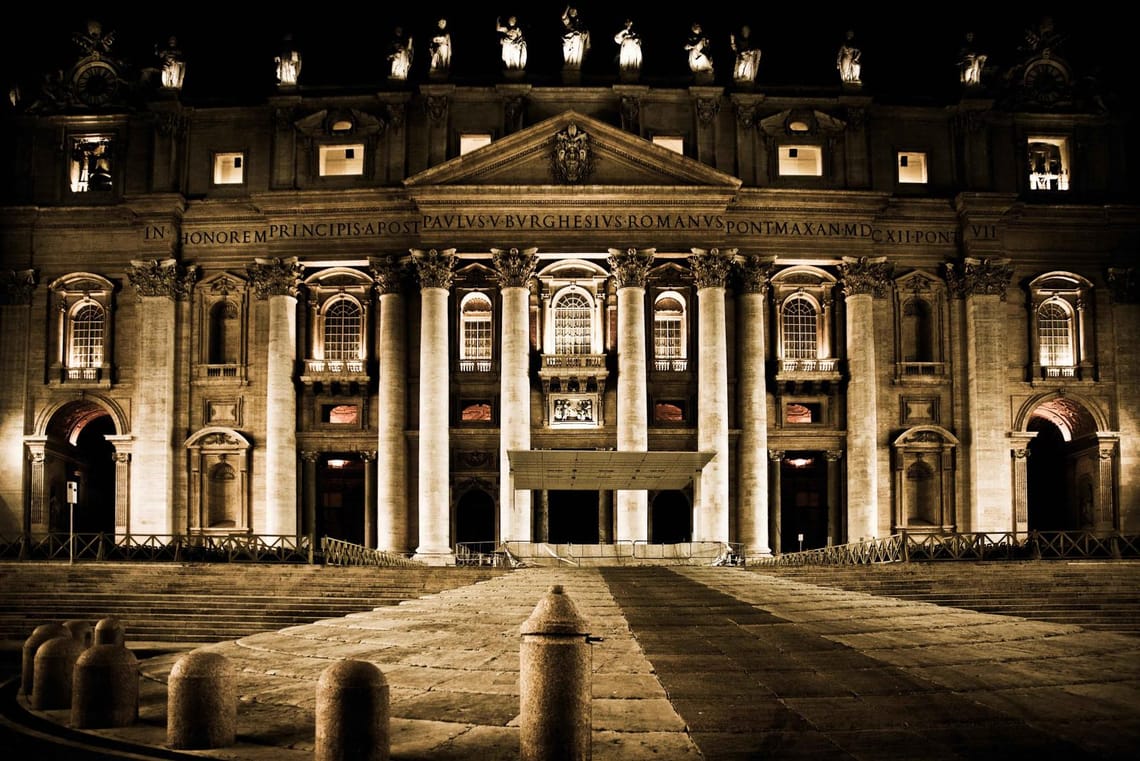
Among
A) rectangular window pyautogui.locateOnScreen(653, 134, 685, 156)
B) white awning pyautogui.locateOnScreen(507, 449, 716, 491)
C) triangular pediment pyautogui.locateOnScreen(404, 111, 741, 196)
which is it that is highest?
rectangular window pyautogui.locateOnScreen(653, 134, 685, 156)

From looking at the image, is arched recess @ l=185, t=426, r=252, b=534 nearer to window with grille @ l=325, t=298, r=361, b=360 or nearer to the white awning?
window with grille @ l=325, t=298, r=361, b=360

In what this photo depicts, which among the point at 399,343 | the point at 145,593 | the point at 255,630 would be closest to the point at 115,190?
the point at 399,343

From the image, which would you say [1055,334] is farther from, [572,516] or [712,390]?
[572,516]

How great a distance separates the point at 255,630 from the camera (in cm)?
3167

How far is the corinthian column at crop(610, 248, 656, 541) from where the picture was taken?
52.1 metres

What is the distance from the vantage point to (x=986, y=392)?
54250mm

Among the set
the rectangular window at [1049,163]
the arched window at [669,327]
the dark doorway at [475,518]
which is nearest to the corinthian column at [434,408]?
the dark doorway at [475,518]

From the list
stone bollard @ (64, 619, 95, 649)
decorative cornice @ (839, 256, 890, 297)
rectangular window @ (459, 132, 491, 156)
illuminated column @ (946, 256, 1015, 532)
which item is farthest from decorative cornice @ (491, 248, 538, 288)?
stone bollard @ (64, 619, 95, 649)

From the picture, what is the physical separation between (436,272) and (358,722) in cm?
4236

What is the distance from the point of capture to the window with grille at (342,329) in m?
56.5

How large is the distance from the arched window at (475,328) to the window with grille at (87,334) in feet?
53.7

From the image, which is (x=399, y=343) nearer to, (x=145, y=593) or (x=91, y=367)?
(x=91, y=367)

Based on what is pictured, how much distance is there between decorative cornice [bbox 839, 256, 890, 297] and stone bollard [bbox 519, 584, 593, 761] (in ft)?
147

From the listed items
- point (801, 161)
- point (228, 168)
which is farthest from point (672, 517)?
point (228, 168)
